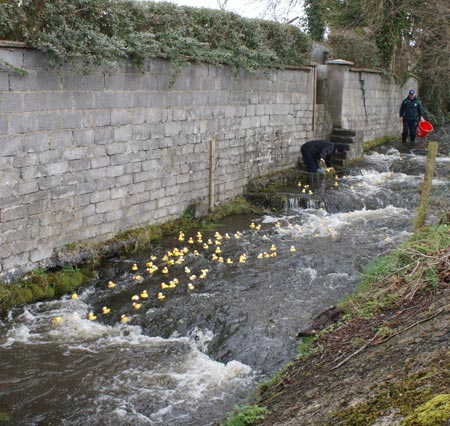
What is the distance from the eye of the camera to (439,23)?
67.6 ft

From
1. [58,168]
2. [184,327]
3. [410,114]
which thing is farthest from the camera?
[410,114]

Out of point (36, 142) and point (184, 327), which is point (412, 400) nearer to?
point (184, 327)

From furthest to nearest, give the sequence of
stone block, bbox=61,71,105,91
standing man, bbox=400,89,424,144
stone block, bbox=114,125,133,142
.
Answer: standing man, bbox=400,89,424,144
stone block, bbox=114,125,133,142
stone block, bbox=61,71,105,91

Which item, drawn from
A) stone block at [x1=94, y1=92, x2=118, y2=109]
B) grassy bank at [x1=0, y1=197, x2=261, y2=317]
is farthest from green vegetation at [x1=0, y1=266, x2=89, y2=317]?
stone block at [x1=94, y1=92, x2=118, y2=109]

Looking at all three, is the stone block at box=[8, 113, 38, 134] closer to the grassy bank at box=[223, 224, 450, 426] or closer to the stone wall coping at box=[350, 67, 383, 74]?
the grassy bank at box=[223, 224, 450, 426]

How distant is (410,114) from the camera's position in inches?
764

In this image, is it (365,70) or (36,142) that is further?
(365,70)

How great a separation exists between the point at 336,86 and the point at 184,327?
1146cm

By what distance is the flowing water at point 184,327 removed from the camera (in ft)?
17.8

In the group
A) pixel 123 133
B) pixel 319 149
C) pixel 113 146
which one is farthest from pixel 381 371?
pixel 319 149

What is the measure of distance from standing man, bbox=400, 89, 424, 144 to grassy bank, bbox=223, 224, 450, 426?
1278 cm

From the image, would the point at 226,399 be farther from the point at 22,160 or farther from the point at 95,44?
the point at 95,44

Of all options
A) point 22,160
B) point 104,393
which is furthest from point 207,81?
point 104,393

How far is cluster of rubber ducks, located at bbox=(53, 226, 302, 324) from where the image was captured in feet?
25.2
